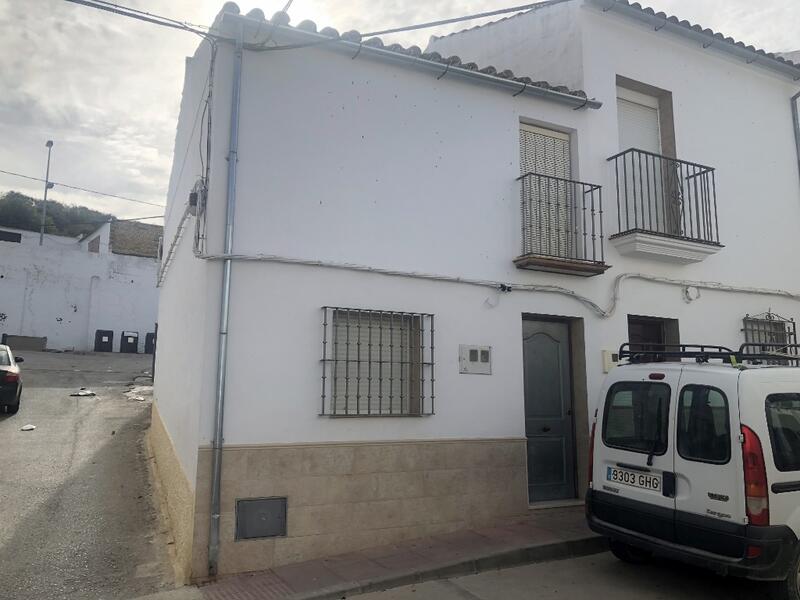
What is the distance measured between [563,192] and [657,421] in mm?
3271

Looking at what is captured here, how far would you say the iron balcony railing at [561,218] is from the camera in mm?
6586

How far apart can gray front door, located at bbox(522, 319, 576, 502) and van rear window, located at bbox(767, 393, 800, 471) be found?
273cm

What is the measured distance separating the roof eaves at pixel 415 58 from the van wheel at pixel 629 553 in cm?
484

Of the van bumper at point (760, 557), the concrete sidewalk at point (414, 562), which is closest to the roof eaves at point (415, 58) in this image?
the concrete sidewalk at point (414, 562)

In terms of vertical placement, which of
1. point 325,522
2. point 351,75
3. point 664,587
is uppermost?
point 351,75

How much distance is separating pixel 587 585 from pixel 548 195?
411cm

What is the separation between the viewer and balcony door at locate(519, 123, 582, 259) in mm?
6605

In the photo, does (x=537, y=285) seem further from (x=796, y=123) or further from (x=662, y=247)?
(x=796, y=123)

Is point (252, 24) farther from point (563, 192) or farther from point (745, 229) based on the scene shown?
point (745, 229)

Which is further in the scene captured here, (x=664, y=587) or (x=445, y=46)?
(x=445, y=46)

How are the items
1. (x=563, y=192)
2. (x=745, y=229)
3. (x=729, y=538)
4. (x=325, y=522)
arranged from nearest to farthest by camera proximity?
(x=729, y=538) < (x=325, y=522) < (x=563, y=192) < (x=745, y=229)

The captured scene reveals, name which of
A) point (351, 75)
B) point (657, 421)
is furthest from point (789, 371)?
point (351, 75)

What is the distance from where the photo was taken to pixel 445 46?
33.5 feet

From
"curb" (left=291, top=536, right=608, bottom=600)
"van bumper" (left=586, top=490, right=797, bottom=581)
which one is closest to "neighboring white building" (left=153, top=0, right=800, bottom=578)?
"curb" (left=291, top=536, right=608, bottom=600)
